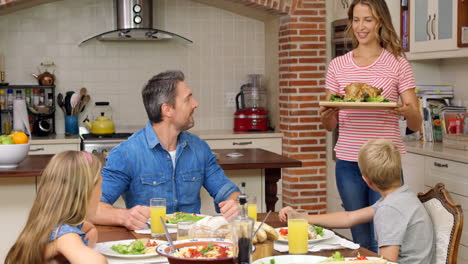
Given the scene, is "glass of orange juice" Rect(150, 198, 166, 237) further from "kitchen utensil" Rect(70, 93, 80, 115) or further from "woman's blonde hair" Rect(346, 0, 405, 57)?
"kitchen utensil" Rect(70, 93, 80, 115)

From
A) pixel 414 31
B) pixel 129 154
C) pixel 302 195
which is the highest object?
pixel 414 31

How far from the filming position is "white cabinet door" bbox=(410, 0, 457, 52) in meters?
4.61

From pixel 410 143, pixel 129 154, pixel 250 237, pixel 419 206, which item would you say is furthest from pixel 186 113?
pixel 410 143

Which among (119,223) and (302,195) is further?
(302,195)

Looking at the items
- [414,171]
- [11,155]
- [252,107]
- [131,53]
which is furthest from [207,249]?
[131,53]

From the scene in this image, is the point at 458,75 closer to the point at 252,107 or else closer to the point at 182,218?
the point at 252,107

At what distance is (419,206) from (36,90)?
15.4 ft

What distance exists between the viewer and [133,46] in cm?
686

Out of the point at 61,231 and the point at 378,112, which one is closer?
the point at 61,231

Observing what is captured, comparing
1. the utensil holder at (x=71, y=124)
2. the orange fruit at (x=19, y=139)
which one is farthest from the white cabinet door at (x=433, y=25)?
the utensil holder at (x=71, y=124)

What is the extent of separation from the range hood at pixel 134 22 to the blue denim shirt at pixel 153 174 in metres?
3.50

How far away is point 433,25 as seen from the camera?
481 cm

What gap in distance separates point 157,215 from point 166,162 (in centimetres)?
61

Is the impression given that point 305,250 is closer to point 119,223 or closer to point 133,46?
point 119,223
